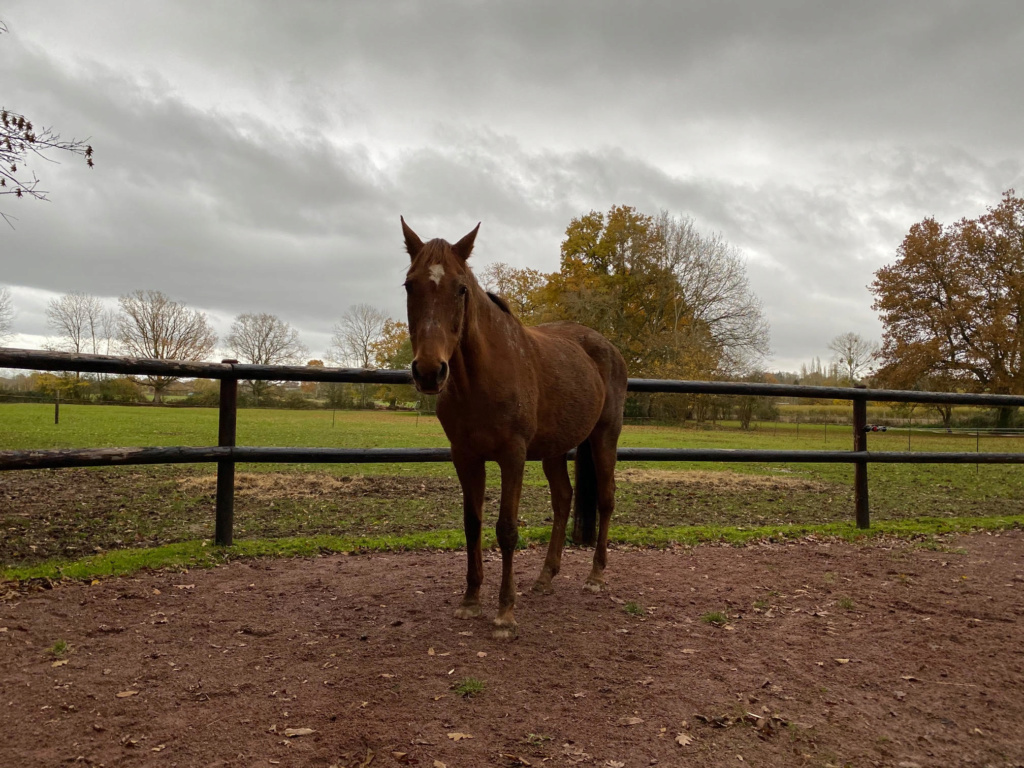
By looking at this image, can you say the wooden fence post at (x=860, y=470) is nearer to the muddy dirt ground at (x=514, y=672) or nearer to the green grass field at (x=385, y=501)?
the green grass field at (x=385, y=501)

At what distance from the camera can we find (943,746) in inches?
93.4

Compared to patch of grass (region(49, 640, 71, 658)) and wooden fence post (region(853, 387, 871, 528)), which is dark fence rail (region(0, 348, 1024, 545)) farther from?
patch of grass (region(49, 640, 71, 658))

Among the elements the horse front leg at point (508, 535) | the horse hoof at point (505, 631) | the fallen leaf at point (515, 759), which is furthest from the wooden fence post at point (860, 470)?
the fallen leaf at point (515, 759)

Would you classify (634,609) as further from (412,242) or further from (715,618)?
(412,242)

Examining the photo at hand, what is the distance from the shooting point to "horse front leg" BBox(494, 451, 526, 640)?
11.6ft

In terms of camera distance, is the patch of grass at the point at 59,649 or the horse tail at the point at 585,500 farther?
the horse tail at the point at 585,500

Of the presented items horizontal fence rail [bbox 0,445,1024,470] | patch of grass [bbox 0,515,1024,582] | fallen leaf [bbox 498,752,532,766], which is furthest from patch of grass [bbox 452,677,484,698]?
patch of grass [bbox 0,515,1024,582]

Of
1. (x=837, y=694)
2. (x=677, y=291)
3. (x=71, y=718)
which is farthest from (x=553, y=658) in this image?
(x=677, y=291)

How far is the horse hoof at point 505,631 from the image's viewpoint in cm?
341

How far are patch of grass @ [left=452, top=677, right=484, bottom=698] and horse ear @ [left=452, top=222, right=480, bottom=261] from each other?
7.17 ft

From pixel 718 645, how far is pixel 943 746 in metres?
1.11

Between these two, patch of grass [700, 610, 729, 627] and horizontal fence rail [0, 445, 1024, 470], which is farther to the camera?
horizontal fence rail [0, 445, 1024, 470]

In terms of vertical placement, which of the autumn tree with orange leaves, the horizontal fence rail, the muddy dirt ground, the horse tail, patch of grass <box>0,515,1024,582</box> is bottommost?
the muddy dirt ground

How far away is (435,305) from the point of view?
3.14 m
